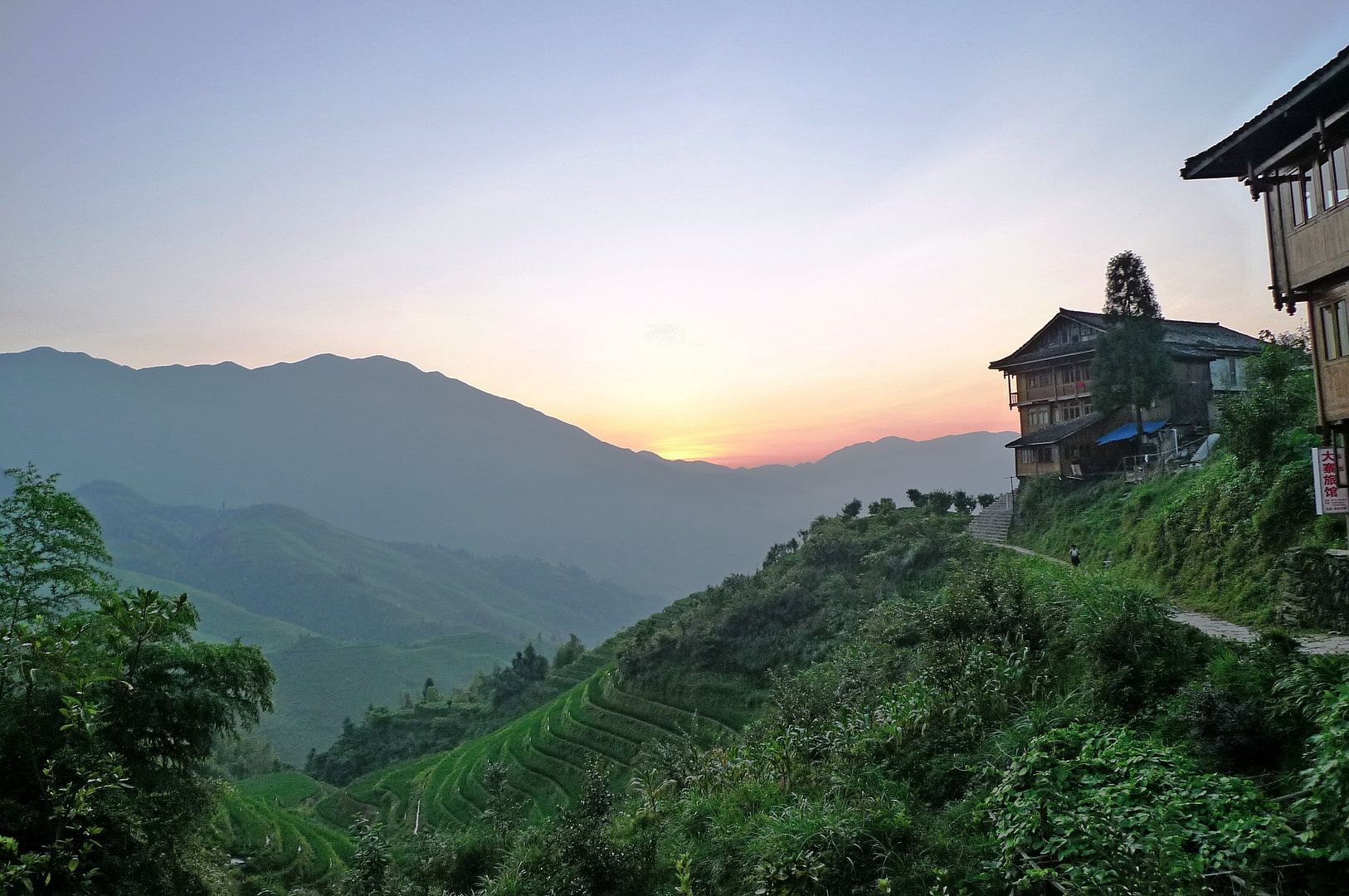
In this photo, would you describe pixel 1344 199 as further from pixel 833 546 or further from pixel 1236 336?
pixel 1236 336

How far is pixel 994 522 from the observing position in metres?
31.1

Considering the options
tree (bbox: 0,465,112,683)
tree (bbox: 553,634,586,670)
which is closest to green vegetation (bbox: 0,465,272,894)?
tree (bbox: 0,465,112,683)

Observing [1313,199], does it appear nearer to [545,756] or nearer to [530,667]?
[545,756]

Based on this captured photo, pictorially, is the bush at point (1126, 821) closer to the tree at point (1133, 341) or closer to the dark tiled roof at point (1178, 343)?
the tree at point (1133, 341)

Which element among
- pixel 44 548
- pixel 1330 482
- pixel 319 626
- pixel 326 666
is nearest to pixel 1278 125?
pixel 1330 482

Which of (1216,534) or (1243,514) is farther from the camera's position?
(1216,534)

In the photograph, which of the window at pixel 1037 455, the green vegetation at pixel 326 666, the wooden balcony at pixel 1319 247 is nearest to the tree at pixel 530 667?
the window at pixel 1037 455

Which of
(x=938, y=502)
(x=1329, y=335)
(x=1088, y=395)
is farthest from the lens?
(x=938, y=502)

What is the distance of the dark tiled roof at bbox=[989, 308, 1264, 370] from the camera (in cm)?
3119

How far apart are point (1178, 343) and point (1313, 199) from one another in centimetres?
2403

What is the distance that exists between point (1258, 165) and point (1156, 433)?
2034 cm

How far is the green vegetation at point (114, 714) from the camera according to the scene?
7977 mm

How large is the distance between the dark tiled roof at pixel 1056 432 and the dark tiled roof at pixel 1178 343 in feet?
12.4

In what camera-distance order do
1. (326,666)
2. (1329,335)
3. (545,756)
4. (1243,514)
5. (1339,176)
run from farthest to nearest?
(326,666) < (545,756) < (1243,514) < (1329,335) < (1339,176)
